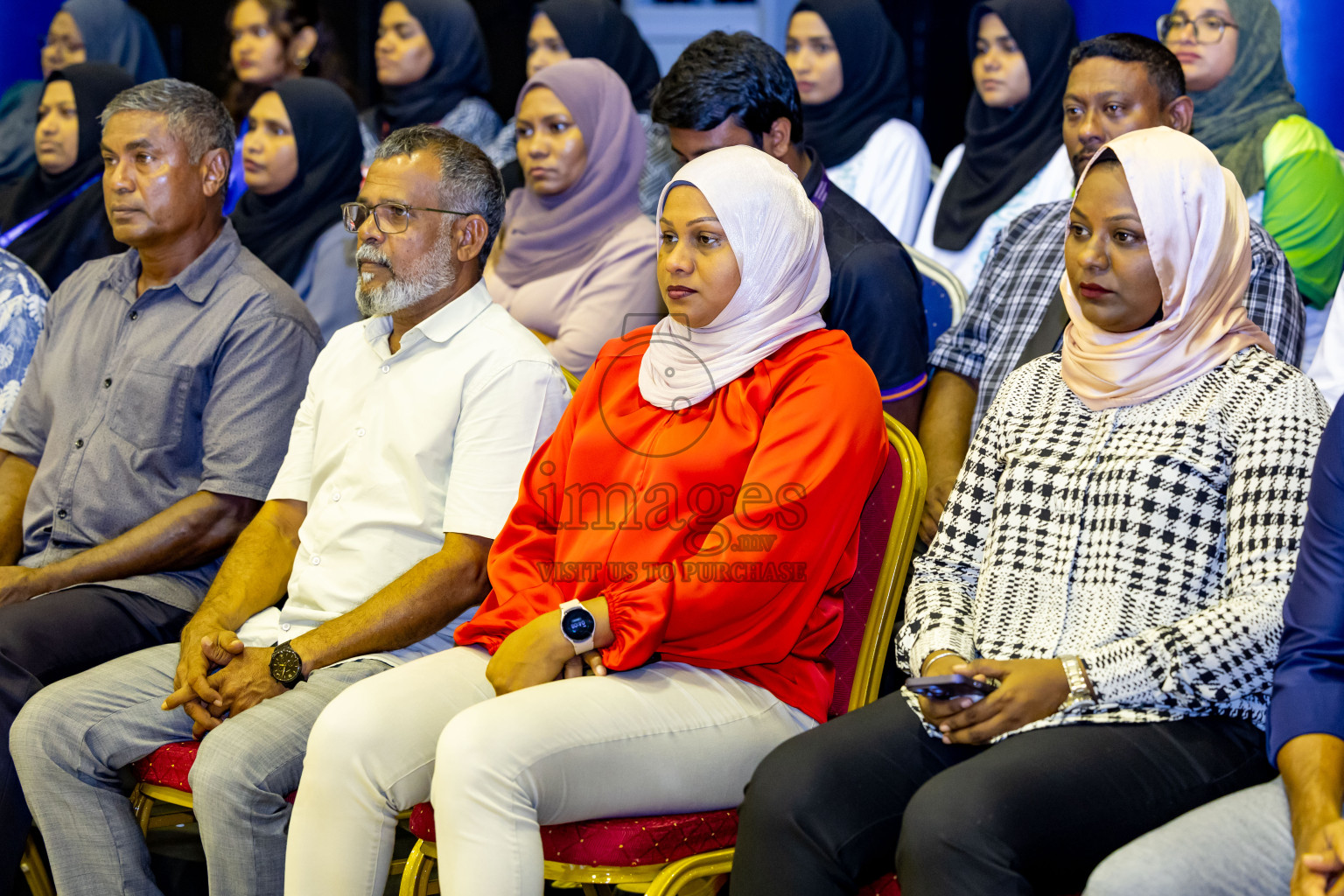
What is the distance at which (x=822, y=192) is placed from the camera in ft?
9.07

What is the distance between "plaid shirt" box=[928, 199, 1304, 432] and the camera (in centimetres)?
252

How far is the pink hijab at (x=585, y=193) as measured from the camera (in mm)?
3279

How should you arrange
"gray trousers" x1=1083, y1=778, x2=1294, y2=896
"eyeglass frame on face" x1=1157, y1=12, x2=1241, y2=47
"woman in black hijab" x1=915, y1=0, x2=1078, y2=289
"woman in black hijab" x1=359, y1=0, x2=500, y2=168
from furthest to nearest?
"woman in black hijab" x1=359, y1=0, x2=500, y2=168
"woman in black hijab" x1=915, y1=0, x2=1078, y2=289
"eyeglass frame on face" x1=1157, y1=12, x2=1241, y2=47
"gray trousers" x1=1083, y1=778, x2=1294, y2=896

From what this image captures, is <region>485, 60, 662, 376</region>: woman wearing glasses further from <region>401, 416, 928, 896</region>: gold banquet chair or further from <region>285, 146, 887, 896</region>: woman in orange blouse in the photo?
<region>401, 416, 928, 896</region>: gold banquet chair

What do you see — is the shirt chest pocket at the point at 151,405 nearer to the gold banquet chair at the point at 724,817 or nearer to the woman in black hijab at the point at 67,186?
the gold banquet chair at the point at 724,817

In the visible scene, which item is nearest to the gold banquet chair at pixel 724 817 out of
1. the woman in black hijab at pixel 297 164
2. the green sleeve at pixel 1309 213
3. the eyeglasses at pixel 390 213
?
the eyeglasses at pixel 390 213

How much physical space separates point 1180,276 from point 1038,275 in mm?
868

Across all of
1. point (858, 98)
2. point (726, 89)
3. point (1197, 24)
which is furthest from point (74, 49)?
point (1197, 24)

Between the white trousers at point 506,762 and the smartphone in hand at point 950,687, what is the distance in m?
0.28

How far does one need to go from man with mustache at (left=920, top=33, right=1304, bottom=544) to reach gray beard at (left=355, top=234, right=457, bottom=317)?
992 millimetres

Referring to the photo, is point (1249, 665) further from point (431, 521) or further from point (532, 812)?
point (431, 521)

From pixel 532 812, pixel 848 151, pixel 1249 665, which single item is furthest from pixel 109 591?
pixel 848 151

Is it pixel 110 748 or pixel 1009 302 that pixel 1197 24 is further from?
pixel 110 748

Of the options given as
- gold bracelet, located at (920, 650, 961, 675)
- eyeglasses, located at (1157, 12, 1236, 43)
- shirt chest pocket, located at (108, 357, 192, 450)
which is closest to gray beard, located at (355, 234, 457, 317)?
shirt chest pocket, located at (108, 357, 192, 450)
